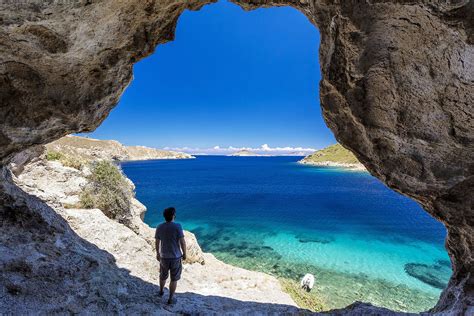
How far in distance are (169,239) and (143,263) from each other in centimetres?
581

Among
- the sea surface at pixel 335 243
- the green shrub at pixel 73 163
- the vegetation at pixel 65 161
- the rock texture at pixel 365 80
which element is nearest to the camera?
the rock texture at pixel 365 80

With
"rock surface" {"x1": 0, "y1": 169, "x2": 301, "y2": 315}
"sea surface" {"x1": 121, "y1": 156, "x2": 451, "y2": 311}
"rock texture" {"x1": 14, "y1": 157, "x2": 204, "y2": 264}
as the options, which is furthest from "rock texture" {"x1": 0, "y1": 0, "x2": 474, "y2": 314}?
"sea surface" {"x1": 121, "y1": 156, "x2": 451, "y2": 311}

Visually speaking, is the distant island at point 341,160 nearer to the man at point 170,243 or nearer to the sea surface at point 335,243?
the sea surface at point 335,243

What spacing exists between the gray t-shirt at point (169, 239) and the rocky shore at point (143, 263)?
1.92m

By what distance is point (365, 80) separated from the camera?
6711 mm

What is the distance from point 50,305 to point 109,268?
3.27m

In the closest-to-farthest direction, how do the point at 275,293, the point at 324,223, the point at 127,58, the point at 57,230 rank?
1. the point at 127,58
2. the point at 57,230
3. the point at 275,293
4. the point at 324,223

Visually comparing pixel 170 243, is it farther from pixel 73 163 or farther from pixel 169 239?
pixel 73 163

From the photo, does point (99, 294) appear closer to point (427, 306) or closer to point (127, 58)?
point (127, 58)

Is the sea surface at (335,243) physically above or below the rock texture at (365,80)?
below

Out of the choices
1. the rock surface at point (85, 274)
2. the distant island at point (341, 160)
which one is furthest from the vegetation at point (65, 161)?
the distant island at point (341, 160)

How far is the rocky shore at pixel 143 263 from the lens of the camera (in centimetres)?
939

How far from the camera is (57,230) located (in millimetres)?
9312

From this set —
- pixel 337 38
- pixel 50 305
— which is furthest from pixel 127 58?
pixel 50 305
